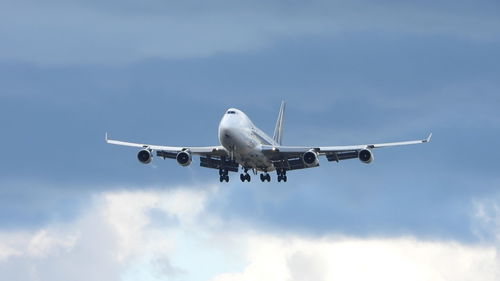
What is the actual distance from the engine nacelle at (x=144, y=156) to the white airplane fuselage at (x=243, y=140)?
10748mm

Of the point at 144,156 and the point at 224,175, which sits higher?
the point at 144,156

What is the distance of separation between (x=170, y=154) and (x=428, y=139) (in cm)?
3261

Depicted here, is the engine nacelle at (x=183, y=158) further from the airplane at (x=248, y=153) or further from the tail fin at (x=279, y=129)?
the tail fin at (x=279, y=129)

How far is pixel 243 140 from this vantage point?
496 ft

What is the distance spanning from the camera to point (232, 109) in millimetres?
154000

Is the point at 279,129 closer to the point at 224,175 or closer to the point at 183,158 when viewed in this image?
the point at 224,175

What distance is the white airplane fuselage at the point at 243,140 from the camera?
15025cm

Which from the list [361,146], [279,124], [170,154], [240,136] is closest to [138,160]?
[170,154]

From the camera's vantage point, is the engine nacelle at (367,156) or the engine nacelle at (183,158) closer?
the engine nacelle at (367,156)

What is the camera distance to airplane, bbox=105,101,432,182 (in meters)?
151

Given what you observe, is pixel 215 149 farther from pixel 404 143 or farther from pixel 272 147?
pixel 404 143

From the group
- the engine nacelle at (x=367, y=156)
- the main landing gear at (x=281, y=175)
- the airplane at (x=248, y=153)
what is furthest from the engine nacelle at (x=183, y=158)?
the engine nacelle at (x=367, y=156)

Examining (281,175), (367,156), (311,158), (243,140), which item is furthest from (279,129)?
(243,140)

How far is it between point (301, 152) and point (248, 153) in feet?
25.1
